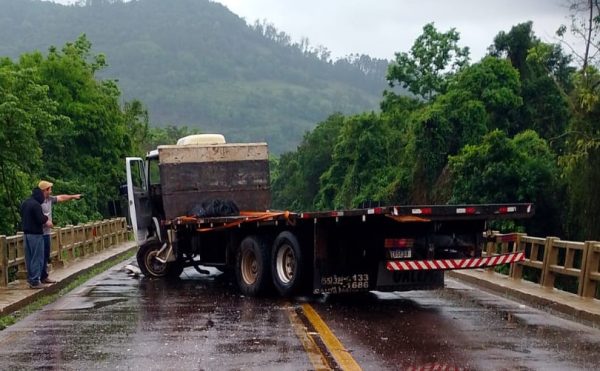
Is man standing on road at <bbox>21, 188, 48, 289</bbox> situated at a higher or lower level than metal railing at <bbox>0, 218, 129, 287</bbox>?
higher

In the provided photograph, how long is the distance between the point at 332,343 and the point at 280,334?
0.90 meters

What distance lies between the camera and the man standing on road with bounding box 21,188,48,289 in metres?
13.7

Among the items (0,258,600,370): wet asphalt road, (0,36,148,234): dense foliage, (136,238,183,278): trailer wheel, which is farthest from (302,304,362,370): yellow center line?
(0,36,148,234): dense foliage

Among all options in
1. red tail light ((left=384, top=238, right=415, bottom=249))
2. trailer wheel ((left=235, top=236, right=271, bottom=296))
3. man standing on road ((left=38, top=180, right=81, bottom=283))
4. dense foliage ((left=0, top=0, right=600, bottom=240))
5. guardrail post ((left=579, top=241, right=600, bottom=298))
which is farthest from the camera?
dense foliage ((left=0, top=0, right=600, bottom=240))

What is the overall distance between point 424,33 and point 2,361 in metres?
50.5

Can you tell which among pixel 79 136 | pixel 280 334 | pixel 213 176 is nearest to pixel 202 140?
pixel 213 176

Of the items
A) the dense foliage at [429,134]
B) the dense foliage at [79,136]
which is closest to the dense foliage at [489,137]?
the dense foliage at [429,134]

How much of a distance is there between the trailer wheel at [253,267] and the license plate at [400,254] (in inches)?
102

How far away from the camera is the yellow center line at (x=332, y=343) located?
7.68m

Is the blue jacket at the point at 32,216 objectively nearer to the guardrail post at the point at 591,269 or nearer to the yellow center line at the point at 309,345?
the yellow center line at the point at 309,345

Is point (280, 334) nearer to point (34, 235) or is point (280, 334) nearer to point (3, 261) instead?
point (34, 235)

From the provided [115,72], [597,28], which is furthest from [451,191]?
[115,72]

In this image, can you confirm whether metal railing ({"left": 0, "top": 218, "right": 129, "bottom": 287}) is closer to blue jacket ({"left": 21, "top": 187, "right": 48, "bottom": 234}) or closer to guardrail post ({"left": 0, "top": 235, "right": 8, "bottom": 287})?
guardrail post ({"left": 0, "top": 235, "right": 8, "bottom": 287})

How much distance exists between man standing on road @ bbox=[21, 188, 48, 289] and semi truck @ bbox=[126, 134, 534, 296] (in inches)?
116
